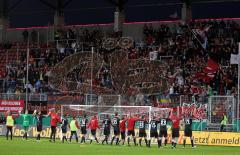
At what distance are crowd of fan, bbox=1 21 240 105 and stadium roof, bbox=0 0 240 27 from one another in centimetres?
239

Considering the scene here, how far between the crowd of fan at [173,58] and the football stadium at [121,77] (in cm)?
9

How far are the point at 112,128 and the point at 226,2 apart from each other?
19.3m

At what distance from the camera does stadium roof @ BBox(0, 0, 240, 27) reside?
59.3m

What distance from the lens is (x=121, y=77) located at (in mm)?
49625

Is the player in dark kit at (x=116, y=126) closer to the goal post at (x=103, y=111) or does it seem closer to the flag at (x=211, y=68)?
the goal post at (x=103, y=111)

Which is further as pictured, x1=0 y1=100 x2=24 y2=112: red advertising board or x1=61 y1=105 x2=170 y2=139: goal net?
x1=0 y1=100 x2=24 y2=112: red advertising board

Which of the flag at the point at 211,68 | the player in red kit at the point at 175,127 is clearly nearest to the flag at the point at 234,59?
the flag at the point at 211,68

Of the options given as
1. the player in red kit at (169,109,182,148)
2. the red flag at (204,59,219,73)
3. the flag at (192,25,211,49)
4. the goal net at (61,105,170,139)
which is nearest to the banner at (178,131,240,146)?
the goal net at (61,105,170,139)

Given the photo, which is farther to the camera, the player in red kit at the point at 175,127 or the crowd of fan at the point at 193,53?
the crowd of fan at the point at 193,53

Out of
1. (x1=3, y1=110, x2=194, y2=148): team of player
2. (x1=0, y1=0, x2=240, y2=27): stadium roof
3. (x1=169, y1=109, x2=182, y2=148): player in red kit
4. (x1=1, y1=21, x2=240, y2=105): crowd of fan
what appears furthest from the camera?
(x1=0, y1=0, x2=240, y2=27): stadium roof

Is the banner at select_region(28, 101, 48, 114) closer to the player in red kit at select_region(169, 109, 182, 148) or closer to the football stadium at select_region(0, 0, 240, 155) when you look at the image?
the football stadium at select_region(0, 0, 240, 155)


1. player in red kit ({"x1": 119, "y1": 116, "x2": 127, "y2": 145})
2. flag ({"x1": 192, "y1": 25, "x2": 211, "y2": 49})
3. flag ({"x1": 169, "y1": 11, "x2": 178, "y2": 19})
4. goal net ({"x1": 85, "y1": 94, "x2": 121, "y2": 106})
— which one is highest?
flag ({"x1": 169, "y1": 11, "x2": 178, "y2": 19})

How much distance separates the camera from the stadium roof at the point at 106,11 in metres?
59.3

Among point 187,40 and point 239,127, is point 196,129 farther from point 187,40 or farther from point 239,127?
point 187,40
